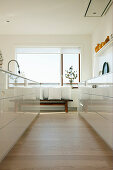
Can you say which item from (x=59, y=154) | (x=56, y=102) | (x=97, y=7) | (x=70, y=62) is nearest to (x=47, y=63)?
(x=70, y=62)

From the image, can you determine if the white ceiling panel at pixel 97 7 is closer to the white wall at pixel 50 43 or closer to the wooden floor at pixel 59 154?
the white wall at pixel 50 43

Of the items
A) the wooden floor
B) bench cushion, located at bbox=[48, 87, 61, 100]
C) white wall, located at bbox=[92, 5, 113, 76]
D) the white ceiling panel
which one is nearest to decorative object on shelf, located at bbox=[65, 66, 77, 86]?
white wall, located at bbox=[92, 5, 113, 76]

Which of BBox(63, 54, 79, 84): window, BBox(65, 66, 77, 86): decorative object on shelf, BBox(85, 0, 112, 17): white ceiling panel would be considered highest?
BBox(85, 0, 112, 17): white ceiling panel

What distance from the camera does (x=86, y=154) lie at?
71.2 inches

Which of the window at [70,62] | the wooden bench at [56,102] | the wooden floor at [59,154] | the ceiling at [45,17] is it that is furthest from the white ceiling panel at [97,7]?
the wooden floor at [59,154]

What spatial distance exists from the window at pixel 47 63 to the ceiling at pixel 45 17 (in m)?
0.65

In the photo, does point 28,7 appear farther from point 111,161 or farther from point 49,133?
point 111,161

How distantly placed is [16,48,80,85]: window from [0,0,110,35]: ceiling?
65cm

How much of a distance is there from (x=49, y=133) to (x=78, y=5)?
295 cm

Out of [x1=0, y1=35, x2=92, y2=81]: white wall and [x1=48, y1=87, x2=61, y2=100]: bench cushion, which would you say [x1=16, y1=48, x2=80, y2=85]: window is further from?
[x1=48, y1=87, x2=61, y2=100]: bench cushion

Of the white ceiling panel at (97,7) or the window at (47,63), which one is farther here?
the window at (47,63)

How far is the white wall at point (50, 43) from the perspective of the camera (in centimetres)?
639

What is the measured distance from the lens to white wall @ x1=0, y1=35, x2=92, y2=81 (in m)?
6.39

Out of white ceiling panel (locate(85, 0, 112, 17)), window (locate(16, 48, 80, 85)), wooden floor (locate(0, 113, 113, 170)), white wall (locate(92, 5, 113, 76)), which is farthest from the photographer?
window (locate(16, 48, 80, 85))
